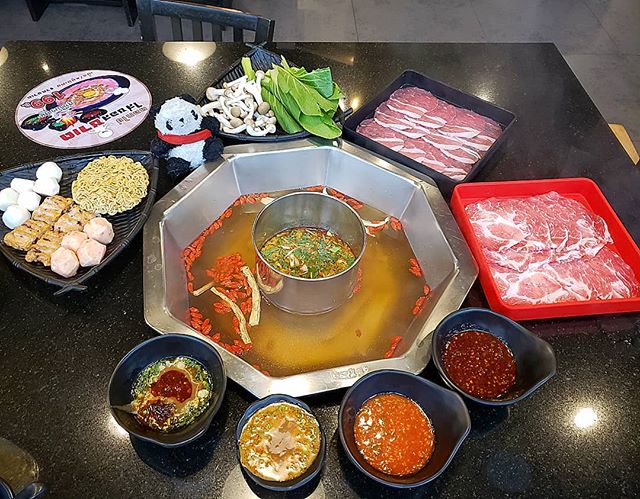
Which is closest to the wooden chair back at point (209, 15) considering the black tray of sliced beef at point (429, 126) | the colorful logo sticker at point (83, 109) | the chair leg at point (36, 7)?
the colorful logo sticker at point (83, 109)

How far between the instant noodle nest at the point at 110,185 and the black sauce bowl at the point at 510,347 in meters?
1.18

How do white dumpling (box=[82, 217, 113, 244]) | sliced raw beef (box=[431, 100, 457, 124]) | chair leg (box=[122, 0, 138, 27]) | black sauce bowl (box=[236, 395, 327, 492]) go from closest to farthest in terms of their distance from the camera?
black sauce bowl (box=[236, 395, 327, 492])
white dumpling (box=[82, 217, 113, 244])
sliced raw beef (box=[431, 100, 457, 124])
chair leg (box=[122, 0, 138, 27])

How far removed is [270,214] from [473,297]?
0.80 m

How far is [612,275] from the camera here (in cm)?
187

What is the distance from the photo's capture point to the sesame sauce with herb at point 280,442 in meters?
1.33

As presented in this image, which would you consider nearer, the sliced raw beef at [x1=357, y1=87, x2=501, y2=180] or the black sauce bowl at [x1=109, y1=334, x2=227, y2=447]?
the black sauce bowl at [x1=109, y1=334, x2=227, y2=447]

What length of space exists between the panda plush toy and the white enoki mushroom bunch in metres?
0.14

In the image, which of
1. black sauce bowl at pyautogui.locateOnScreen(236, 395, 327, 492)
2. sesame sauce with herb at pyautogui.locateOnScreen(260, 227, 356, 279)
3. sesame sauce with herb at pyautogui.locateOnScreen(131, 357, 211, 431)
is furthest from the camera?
sesame sauce with herb at pyautogui.locateOnScreen(260, 227, 356, 279)

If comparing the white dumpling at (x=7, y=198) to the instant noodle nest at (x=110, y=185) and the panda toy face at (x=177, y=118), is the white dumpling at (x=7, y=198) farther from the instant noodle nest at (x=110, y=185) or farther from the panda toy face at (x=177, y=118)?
the panda toy face at (x=177, y=118)

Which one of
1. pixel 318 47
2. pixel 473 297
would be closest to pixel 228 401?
pixel 473 297

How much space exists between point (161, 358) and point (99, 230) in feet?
1.78

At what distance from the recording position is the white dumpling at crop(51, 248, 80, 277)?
167cm

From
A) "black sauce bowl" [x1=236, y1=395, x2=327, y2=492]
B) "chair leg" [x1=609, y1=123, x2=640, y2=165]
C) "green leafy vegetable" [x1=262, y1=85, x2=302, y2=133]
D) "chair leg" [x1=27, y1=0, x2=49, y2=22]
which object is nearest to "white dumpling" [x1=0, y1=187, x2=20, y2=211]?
"green leafy vegetable" [x1=262, y1=85, x2=302, y2=133]

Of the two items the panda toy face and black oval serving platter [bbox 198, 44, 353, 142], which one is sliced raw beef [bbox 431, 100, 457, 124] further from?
the panda toy face
